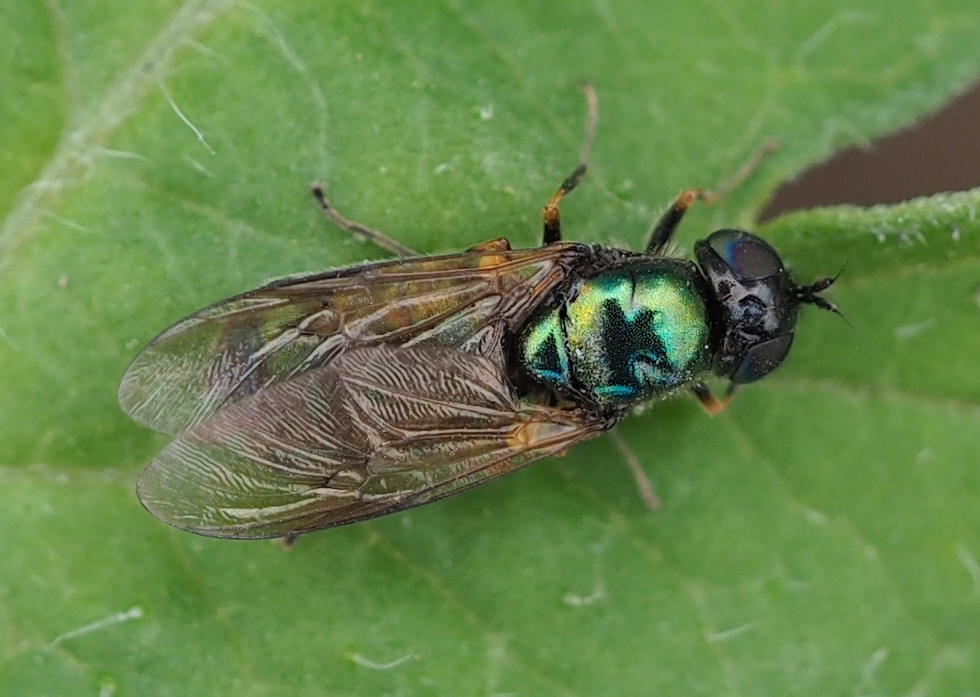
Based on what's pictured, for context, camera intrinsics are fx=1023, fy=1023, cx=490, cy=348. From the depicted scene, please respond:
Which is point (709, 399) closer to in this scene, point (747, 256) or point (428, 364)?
point (747, 256)

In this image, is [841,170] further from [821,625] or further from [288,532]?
[288,532]

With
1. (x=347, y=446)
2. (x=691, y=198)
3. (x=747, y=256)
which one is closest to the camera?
(x=347, y=446)

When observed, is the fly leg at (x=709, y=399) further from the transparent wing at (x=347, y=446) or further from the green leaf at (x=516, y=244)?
the transparent wing at (x=347, y=446)

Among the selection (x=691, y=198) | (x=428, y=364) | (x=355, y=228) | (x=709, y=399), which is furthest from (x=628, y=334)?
(x=355, y=228)

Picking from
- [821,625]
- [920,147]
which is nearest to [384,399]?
[821,625]

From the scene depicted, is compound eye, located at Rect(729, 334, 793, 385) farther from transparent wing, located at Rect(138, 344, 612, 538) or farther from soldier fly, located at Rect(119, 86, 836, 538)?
transparent wing, located at Rect(138, 344, 612, 538)

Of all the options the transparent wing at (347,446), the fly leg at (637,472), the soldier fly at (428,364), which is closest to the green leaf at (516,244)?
the fly leg at (637,472)
